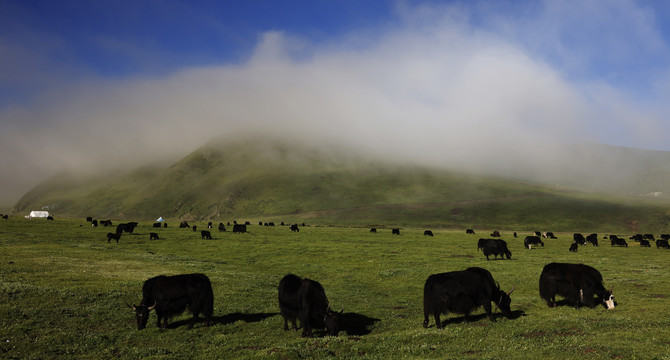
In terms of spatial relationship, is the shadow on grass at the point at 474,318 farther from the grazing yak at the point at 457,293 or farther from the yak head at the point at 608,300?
the yak head at the point at 608,300

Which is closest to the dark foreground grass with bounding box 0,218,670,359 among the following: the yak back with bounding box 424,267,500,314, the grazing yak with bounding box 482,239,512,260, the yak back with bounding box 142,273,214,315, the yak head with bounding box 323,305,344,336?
the yak head with bounding box 323,305,344,336

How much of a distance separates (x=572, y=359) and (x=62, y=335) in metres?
18.6

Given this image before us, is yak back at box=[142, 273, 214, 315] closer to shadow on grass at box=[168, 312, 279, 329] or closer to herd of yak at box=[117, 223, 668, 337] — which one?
herd of yak at box=[117, 223, 668, 337]

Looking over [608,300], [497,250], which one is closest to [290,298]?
[608,300]

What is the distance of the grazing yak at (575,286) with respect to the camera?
18859mm

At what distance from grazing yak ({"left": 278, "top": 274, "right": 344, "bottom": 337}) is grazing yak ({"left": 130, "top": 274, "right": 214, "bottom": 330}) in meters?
3.62

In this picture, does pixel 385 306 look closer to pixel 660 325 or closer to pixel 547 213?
pixel 660 325

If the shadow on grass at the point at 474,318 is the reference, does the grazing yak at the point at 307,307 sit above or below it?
above

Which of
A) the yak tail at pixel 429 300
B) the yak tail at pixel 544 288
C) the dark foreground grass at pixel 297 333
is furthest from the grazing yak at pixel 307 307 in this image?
the yak tail at pixel 544 288

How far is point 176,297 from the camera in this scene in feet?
55.8

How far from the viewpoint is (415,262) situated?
128ft

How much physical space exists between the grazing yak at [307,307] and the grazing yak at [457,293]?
4.09m

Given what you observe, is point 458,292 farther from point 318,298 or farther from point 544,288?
point 544,288

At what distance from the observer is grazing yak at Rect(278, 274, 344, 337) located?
51.4 feet
